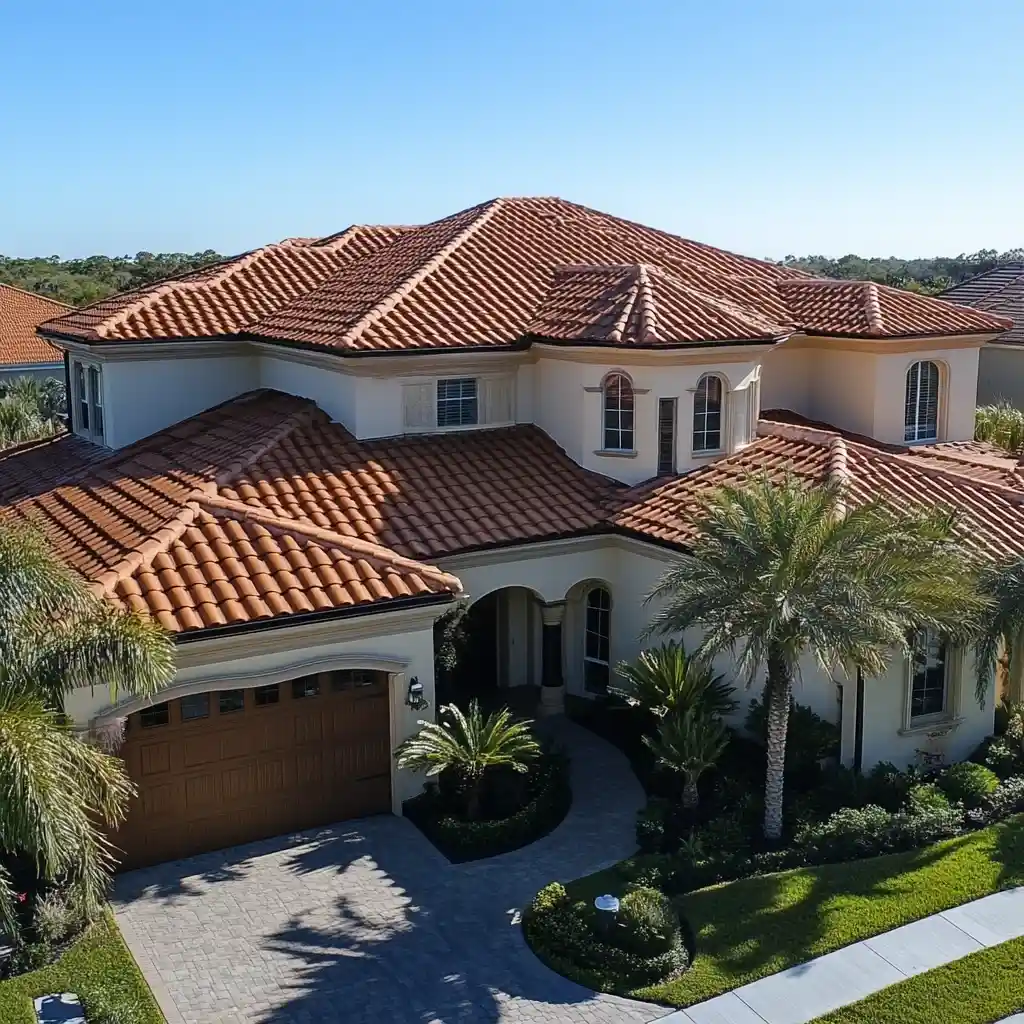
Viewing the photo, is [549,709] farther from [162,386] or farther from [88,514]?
[162,386]

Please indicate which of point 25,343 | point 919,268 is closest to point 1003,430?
point 25,343

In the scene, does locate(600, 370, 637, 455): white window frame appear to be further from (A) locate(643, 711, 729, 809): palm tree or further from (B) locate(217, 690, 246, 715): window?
(B) locate(217, 690, 246, 715): window

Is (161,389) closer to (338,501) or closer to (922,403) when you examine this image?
(338,501)

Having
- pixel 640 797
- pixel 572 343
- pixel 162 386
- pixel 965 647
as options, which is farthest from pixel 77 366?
pixel 965 647

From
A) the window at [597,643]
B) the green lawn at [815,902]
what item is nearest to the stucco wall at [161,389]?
the window at [597,643]

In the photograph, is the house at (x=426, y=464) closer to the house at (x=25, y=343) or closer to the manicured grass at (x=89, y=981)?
the manicured grass at (x=89, y=981)

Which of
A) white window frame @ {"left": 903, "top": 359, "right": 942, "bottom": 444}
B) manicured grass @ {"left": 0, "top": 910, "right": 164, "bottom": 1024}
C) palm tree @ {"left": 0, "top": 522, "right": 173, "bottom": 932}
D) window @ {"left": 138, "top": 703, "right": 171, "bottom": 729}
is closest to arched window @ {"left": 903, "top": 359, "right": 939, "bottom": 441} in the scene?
white window frame @ {"left": 903, "top": 359, "right": 942, "bottom": 444}
